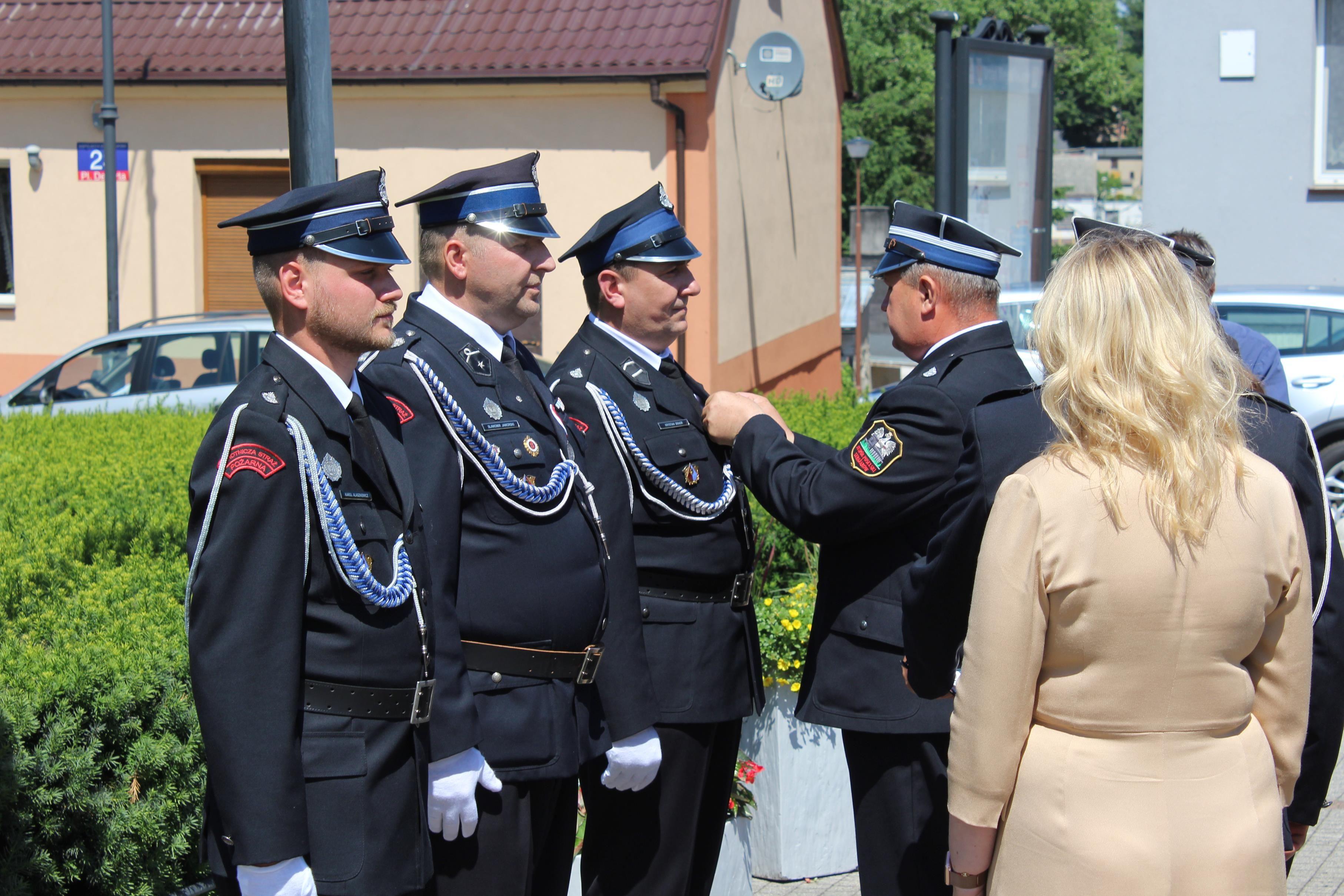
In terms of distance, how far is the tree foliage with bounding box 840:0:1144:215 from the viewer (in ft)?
135

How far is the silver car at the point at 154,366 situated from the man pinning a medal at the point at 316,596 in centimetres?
867

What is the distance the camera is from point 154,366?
37.0 feet

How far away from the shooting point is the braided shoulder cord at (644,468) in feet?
11.0

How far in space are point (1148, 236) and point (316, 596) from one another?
1.59 m

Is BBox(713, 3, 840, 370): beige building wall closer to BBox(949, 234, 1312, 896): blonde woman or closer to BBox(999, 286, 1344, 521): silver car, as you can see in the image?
BBox(999, 286, 1344, 521): silver car

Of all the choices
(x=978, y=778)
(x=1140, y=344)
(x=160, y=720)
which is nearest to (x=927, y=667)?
(x=978, y=778)

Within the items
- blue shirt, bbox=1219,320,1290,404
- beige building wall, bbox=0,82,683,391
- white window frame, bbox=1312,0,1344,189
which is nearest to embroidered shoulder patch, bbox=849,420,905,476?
blue shirt, bbox=1219,320,1290,404

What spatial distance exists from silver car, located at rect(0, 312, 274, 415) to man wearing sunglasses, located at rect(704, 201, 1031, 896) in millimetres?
8393

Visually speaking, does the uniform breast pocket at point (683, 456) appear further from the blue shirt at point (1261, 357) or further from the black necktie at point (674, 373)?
the blue shirt at point (1261, 357)

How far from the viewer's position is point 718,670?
3396 mm

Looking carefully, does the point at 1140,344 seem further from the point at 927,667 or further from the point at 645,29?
the point at 645,29

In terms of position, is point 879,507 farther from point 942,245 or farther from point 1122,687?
point 1122,687

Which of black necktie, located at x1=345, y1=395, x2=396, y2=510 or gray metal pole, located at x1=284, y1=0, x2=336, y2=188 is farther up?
gray metal pole, located at x1=284, y1=0, x2=336, y2=188

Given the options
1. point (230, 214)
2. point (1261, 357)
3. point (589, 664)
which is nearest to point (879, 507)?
point (589, 664)
